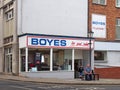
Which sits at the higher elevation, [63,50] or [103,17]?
[103,17]

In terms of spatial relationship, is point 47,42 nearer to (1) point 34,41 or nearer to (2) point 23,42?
(1) point 34,41

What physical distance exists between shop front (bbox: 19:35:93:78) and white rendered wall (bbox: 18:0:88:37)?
162 centimetres

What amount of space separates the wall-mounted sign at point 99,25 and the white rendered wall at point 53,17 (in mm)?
1350

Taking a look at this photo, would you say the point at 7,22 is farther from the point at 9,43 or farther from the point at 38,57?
the point at 38,57

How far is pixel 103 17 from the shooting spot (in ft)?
151

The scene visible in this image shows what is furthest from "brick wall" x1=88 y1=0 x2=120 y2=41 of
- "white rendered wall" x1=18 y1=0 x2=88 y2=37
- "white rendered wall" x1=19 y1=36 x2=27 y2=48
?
"white rendered wall" x1=19 y1=36 x2=27 y2=48

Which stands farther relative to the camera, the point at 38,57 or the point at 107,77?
the point at 107,77

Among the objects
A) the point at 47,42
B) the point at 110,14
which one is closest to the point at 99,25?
the point at 110,14

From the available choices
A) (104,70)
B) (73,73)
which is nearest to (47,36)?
(73,73)

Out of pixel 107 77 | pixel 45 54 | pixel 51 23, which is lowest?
pixel 107 77

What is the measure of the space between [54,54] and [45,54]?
47.4 inches

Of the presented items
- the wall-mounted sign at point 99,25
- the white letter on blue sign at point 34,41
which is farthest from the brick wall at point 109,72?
the white letter on blue sign at point 34,41

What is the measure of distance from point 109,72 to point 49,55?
8512 mm

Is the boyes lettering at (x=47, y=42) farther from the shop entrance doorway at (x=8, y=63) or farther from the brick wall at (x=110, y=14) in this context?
the brick wall at (x=110, y=14)
